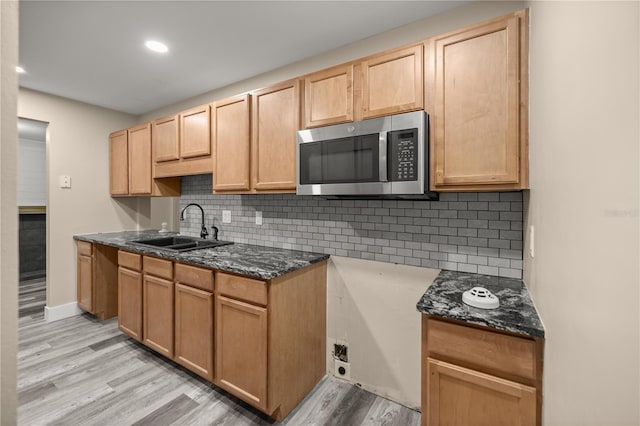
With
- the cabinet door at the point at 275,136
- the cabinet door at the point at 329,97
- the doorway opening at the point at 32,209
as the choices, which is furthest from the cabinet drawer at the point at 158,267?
the doorway opening at the point at 32,209

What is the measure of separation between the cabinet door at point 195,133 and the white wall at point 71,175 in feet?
5.49

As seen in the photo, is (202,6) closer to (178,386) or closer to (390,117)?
(390,117)

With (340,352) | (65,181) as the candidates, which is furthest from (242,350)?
(65,181)

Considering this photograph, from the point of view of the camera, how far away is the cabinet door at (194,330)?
1958 millimetres

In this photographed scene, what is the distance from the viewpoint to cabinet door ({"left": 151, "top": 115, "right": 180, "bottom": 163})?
2752mm

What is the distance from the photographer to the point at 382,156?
157 cm

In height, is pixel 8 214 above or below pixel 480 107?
below

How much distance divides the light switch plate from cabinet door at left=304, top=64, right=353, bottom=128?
310 centimetres

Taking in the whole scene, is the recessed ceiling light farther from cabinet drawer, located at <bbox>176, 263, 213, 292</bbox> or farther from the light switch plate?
the light switch plate

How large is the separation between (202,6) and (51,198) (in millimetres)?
2893

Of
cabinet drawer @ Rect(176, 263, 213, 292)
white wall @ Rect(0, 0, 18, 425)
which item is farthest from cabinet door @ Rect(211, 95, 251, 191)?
white wall @ Rect(0, 0, 18, 425)

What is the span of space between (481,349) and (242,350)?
4.34ft

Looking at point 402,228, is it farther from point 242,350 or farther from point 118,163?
point 118,163

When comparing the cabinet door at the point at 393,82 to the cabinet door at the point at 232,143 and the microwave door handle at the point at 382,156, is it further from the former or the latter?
the cabinet door at the point at 232,143
